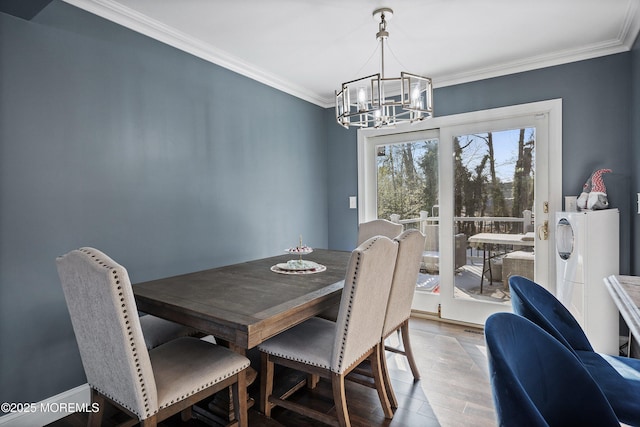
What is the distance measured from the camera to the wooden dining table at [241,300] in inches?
55.6

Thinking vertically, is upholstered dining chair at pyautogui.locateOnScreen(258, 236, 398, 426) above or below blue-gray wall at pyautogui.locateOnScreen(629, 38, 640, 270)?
below

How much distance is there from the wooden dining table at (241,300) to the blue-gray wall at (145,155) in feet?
1.86

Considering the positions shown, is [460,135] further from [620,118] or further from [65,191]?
[65,191]

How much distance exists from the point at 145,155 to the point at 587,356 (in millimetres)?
2668

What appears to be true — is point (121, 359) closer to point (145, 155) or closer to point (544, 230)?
point (145, 155)

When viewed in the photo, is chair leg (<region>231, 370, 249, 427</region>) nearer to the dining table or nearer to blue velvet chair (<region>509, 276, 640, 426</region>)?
the dining table

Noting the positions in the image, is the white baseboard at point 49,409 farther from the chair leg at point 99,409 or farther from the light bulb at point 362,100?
the light bulb at point 362,100

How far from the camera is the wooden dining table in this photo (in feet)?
4.63

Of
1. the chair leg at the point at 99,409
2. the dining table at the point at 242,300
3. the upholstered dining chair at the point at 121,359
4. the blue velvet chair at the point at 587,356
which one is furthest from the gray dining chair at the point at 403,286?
the chair leg at the point at 99,409

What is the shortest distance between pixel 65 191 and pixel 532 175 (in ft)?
11.7

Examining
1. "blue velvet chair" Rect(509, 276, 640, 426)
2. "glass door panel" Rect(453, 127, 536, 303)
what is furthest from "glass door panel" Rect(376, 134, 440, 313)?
"blue velvet chair" Rect(509, 276, 640, 426)

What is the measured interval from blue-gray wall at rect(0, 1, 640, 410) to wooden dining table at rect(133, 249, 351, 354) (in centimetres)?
57

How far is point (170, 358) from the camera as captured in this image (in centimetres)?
158

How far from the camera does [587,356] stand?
141cm
